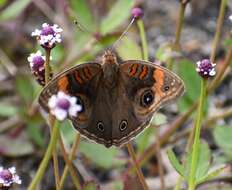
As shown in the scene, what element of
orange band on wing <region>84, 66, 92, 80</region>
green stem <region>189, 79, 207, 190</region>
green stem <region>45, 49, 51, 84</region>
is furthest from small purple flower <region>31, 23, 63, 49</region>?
green stem <region>189, 79, 207, 190</region>

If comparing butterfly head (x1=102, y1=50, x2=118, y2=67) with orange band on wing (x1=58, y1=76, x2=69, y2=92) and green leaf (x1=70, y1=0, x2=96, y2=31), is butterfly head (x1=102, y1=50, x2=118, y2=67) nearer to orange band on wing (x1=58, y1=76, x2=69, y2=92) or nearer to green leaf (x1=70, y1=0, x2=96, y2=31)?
orange band on wing (x1=58, y1=76, x2=69, y2=92)

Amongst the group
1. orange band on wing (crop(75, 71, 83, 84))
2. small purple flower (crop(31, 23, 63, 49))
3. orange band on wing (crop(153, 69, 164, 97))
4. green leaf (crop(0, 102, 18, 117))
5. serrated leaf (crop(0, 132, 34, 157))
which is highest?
green leaf (crop(0, 102, 18, 117))

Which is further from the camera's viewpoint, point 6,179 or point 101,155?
point 101,155

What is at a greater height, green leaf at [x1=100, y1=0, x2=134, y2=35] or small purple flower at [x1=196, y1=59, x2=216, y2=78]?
green leaf at [x1=100, y1=0, x2=134, y2=35]

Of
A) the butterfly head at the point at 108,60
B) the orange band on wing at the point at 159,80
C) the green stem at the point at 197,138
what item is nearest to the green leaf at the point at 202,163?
the green stem at the point at 197,138

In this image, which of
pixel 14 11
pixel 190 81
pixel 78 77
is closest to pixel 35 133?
pixel 14 11

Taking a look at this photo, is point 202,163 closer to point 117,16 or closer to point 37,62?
point 37,62
